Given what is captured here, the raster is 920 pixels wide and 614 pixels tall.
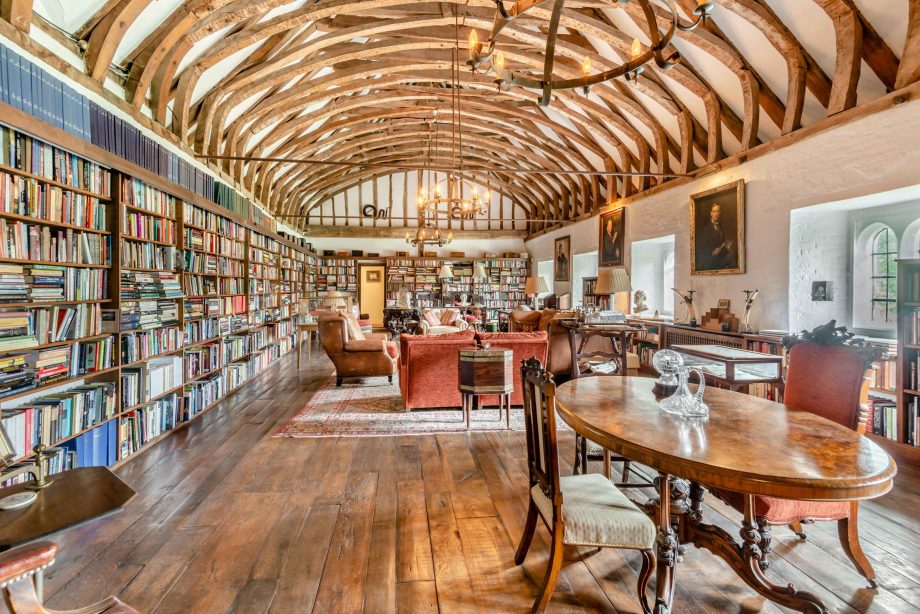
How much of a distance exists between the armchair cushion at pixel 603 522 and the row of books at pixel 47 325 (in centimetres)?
292

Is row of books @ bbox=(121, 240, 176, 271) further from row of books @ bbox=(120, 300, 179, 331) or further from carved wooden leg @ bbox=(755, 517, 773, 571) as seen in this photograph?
carved wooden leg @ bbox=(755, 517, 773, 571)

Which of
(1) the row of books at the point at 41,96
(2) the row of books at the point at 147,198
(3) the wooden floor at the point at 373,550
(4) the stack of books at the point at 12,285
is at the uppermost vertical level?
(1) the row of books at the point at 41,96

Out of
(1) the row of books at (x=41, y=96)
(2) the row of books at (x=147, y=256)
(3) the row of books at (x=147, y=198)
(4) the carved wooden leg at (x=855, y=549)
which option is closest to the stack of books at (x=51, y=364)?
(2) the row of books at (x=147, y=256)

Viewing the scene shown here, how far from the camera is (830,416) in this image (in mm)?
1961

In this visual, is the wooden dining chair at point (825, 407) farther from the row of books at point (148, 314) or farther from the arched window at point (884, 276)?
the row of books at point (148, 314)

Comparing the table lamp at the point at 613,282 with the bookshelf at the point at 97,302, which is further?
the table lamp at the point at 613,282

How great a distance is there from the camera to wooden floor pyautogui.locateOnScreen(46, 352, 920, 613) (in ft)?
5.70

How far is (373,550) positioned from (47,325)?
2.36m

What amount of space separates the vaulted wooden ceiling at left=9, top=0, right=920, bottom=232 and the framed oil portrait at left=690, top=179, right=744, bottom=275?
0.62 metres

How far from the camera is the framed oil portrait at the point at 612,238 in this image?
785 cm

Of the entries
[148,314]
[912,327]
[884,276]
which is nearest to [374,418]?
[148,314]

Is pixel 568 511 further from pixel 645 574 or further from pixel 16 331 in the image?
pixel 16 331

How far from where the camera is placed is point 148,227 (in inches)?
135

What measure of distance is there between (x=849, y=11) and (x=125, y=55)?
20.4 ft
